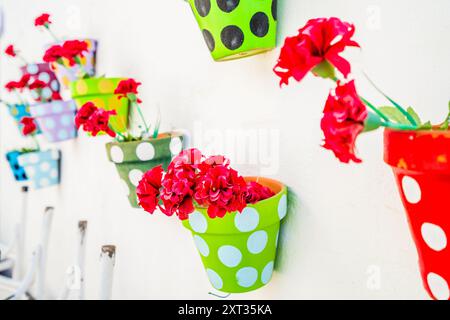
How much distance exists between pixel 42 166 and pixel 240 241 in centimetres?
90

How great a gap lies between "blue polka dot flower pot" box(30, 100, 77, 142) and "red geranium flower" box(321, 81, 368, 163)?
A: 0.88m

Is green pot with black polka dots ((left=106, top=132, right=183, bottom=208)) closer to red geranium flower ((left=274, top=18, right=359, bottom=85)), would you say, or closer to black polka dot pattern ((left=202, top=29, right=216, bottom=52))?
black polka dot pattern ((left=202, top=29, right=216, bottom=52))

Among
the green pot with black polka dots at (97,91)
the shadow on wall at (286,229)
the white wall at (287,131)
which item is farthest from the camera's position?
the green pot with black polka dots at (97,91)

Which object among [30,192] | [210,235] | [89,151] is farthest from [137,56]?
[30,192]

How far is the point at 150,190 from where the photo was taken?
0.44 m

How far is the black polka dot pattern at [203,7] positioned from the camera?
467 mm

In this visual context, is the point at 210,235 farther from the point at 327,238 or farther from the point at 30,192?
the point at 30,192

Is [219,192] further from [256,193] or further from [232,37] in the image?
[232,37]

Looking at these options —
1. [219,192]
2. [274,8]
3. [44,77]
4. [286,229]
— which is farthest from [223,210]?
[44,77]

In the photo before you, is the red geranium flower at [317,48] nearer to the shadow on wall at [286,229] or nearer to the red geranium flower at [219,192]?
the red geranium flower at [219,192]

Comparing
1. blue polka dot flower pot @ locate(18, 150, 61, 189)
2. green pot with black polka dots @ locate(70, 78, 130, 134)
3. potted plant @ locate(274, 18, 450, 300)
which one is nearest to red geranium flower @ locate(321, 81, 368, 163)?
potted plant @ locate(274, 18, 450, 300)

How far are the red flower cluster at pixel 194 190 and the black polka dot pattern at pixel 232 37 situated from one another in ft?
0.53

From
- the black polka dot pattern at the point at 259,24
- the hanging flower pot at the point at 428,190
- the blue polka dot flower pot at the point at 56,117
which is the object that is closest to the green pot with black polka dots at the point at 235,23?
the black polka dot pattern at the point at 259,24

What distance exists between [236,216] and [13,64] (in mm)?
1438
